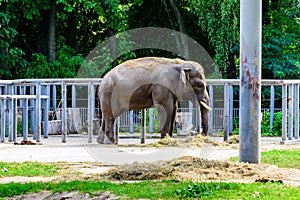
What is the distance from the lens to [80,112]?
21906mm

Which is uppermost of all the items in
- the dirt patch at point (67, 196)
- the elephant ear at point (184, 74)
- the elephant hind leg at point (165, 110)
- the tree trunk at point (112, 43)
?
the tree trunk at point (112, 43)

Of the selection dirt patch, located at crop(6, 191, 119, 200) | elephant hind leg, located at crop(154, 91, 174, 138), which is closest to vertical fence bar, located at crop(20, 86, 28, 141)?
elephant hind leg, located at crop(154, 91, 174, 138)

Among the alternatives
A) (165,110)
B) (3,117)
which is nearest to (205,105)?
(165,110)

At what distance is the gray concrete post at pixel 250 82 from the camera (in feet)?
38.0

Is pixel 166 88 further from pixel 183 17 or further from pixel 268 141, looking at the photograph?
pixel 183 17

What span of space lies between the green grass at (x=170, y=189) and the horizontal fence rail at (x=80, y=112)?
24.8 ft

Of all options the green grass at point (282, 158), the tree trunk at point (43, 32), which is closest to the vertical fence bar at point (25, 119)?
the green grass at point (282, 158)

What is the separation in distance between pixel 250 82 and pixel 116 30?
14.7 m

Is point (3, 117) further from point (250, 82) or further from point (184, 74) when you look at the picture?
point (250, 82)

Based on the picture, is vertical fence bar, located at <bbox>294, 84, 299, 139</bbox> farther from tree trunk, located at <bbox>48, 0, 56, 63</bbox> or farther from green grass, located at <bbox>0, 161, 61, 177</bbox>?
tree trunk, located at <bbox>48, 0, 56, 63</bbox>

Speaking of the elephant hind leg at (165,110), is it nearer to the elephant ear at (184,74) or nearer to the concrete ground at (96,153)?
the elephant ear at (184,74)

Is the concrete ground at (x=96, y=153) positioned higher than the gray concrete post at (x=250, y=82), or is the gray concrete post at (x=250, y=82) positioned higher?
the gray concrete post at (x=250, y=82)

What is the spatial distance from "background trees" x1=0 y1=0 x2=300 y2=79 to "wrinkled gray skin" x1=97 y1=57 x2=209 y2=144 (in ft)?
25.1

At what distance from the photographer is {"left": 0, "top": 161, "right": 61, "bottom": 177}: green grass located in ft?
37.5
